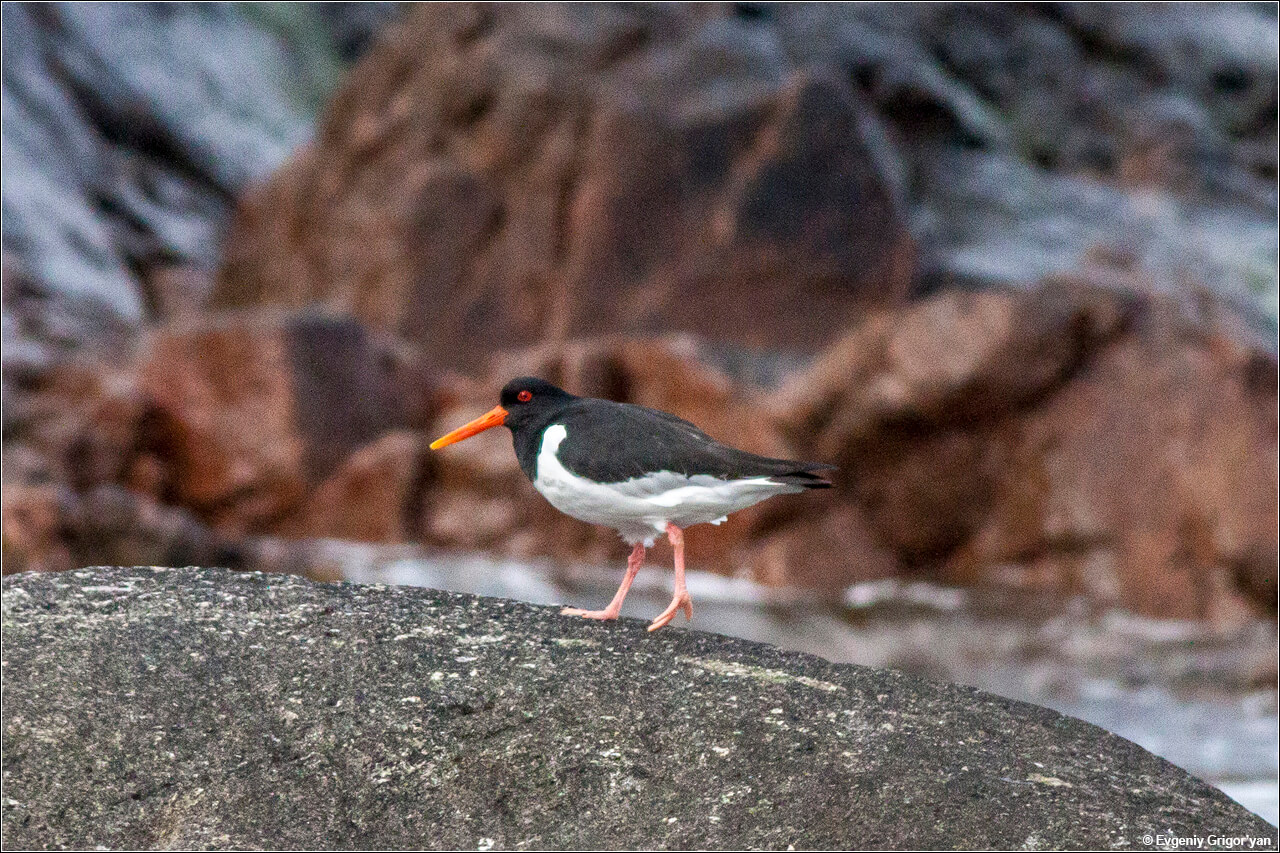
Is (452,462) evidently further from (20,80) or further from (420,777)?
(20,80)

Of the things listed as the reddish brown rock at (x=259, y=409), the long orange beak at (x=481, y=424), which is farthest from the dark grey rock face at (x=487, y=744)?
the reddish brown rock at (x=259, y=409)

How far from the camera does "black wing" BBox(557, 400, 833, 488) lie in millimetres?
3893

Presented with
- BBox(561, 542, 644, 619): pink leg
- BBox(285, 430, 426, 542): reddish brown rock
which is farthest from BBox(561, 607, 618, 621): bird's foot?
BBox(285, 430, 426, 542): reddish brown rock

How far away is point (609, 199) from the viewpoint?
690 inches

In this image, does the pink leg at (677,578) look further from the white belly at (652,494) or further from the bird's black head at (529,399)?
the bird's black head at (529,399)

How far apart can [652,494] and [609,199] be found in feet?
45.8

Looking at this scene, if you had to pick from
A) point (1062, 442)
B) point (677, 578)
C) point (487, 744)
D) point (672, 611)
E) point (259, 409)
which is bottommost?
point (487, 744)

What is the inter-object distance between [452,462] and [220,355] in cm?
350

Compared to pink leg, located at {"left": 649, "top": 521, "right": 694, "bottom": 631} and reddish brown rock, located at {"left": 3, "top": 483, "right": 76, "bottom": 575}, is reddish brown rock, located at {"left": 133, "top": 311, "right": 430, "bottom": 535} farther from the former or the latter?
pink leg, located at {"left": 649, "top": 521, "right": 694, "bottom": 631}

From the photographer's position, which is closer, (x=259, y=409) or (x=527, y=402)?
(x=527, y=402)

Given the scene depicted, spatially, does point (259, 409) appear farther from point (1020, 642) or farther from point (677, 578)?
point (677, 578)

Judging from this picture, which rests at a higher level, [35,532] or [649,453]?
[35,532]

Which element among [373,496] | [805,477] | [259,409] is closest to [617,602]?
[805,477]

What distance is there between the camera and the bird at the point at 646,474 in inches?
154
